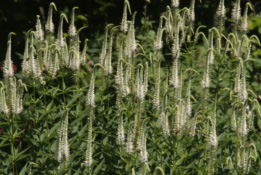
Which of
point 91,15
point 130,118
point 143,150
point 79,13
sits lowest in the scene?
point 143,150

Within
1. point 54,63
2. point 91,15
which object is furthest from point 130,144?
point 91,15

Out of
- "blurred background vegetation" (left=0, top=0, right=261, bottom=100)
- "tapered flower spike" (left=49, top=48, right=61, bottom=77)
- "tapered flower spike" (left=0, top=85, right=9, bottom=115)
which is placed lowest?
"tapered flower spike" (left=0, top=85, right=9, bottom=115)

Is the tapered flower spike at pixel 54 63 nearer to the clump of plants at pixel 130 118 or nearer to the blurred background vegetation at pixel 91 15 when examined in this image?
the clump of plants at pixel 130 118

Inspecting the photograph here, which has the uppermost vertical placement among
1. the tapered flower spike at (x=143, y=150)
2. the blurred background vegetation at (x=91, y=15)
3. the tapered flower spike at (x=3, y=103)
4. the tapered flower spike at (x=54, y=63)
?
the blurred background vegetation at (x=91, y=15)

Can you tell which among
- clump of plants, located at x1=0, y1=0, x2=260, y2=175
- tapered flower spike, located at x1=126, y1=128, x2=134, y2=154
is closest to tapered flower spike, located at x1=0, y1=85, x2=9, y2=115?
clump of plants, located at x1=0, y1=0, x2=260, y2=175

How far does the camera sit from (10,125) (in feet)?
19.1

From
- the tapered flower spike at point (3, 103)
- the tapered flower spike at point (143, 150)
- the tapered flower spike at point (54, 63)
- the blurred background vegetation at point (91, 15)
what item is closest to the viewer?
the tapered flower spike at point (143, 150)

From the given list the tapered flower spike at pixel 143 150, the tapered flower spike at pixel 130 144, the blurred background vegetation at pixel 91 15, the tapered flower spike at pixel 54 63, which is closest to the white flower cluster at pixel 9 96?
the tapered flower spike at pixel 54 63

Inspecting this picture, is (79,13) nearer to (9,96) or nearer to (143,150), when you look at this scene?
(9,96)

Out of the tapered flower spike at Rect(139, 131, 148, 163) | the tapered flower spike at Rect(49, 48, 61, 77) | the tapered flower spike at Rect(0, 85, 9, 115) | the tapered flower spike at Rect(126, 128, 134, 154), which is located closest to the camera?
the tapered flower spike at Rect(139, 131, 148, 163)

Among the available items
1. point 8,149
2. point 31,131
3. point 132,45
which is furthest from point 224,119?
point 8,149

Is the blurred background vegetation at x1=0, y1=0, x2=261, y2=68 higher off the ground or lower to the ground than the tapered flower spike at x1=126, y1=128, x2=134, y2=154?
higher

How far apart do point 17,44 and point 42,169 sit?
4405mm

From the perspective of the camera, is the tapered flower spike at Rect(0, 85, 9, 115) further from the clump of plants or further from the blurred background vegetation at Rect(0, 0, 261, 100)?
the blurred background vegetation at Rect(0, 0, 261, 100)
